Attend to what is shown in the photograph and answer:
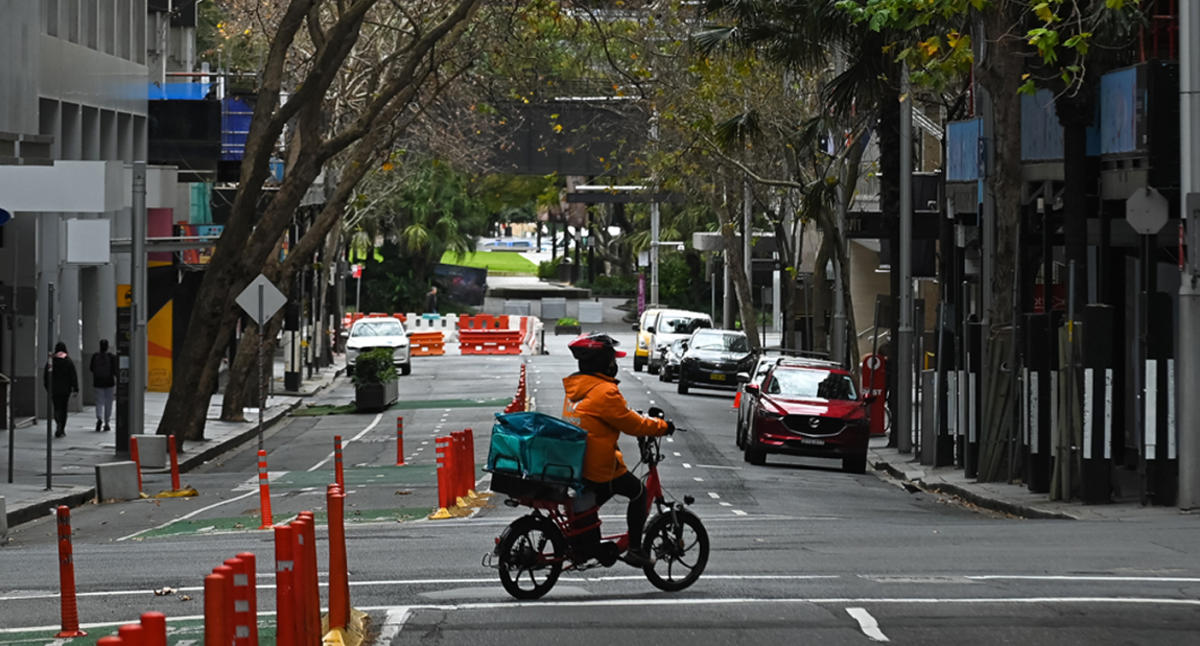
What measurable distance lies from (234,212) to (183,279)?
2348 centimetres

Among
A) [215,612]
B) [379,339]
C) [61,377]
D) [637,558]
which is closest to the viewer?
[215,612]

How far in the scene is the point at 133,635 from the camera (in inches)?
A: 232

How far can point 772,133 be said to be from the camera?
42344 millimetres

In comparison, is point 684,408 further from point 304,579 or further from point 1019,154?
point 304,579

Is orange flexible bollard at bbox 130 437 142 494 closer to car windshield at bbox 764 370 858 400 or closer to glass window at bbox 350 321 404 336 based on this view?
car windshield at bbox 764 370 858 400

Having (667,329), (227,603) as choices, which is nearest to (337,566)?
(227,603)

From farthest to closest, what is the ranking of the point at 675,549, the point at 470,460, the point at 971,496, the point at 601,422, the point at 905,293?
1. the point at 905,293
2. the point at 971,496
3. the point at 470,460
4. the point at 675,549
5. the point at 601,422

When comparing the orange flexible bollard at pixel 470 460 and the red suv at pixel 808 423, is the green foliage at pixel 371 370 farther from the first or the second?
the orange flexible bollard at pixel 470 460

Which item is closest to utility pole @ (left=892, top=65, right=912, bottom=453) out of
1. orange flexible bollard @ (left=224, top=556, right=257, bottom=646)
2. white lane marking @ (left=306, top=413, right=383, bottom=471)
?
white lane marking @ (left=306, top=413, right=383, bottom=471)

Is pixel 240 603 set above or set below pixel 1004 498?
above

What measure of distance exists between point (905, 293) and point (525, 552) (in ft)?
68.6

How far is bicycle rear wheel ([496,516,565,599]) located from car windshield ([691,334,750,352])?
38.8 meters

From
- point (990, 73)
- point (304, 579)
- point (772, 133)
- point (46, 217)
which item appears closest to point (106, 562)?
point (304, 579)

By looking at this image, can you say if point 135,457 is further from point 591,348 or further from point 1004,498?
point 591,348
